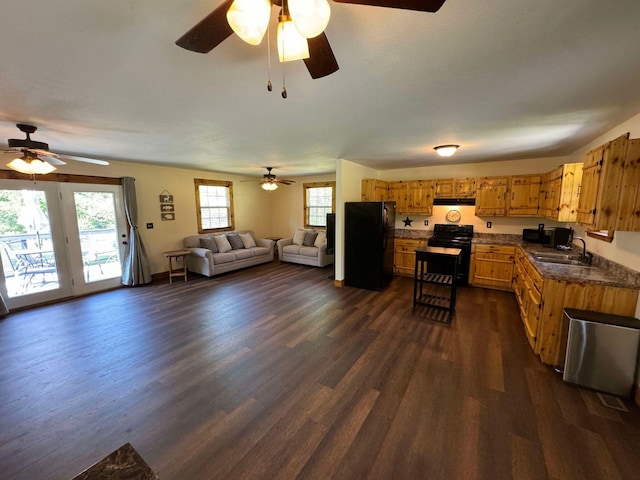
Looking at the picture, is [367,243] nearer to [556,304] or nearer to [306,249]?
[306,249]

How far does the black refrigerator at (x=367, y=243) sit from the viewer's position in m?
4.72

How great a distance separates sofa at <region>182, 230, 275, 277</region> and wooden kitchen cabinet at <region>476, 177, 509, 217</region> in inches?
202

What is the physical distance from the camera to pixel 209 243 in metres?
6.18

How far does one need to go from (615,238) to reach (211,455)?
13.5ft

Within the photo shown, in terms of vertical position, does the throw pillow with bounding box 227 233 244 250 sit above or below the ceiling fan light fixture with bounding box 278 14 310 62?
below

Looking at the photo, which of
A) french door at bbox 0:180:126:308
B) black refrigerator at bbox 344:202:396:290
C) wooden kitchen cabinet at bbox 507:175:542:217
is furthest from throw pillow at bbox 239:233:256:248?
wooden kitchen cabinet at bbox 507:175:542:217

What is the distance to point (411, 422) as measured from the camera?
193 centimetres

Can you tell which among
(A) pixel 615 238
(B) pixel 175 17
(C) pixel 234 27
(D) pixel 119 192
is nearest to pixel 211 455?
(C) pixel 234 27

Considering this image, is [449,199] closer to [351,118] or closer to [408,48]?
[351,118]

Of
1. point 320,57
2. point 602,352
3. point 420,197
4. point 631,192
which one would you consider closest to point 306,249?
point 420,197

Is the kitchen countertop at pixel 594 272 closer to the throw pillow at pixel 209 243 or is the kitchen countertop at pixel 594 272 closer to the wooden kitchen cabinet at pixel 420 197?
the wooden kitchen cabinet at pixel 420 197

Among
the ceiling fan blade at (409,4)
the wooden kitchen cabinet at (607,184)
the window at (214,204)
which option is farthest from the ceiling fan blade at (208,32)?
the window at (214,204)

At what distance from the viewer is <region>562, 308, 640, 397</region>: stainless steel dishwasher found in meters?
2.12

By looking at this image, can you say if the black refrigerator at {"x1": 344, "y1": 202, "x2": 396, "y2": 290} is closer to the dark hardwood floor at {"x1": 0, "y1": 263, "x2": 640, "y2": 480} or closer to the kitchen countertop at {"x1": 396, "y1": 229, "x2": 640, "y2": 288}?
the dark hardwood floor at {"x1": 0, "y1": 263, "x2": 640, "y2": 480}
